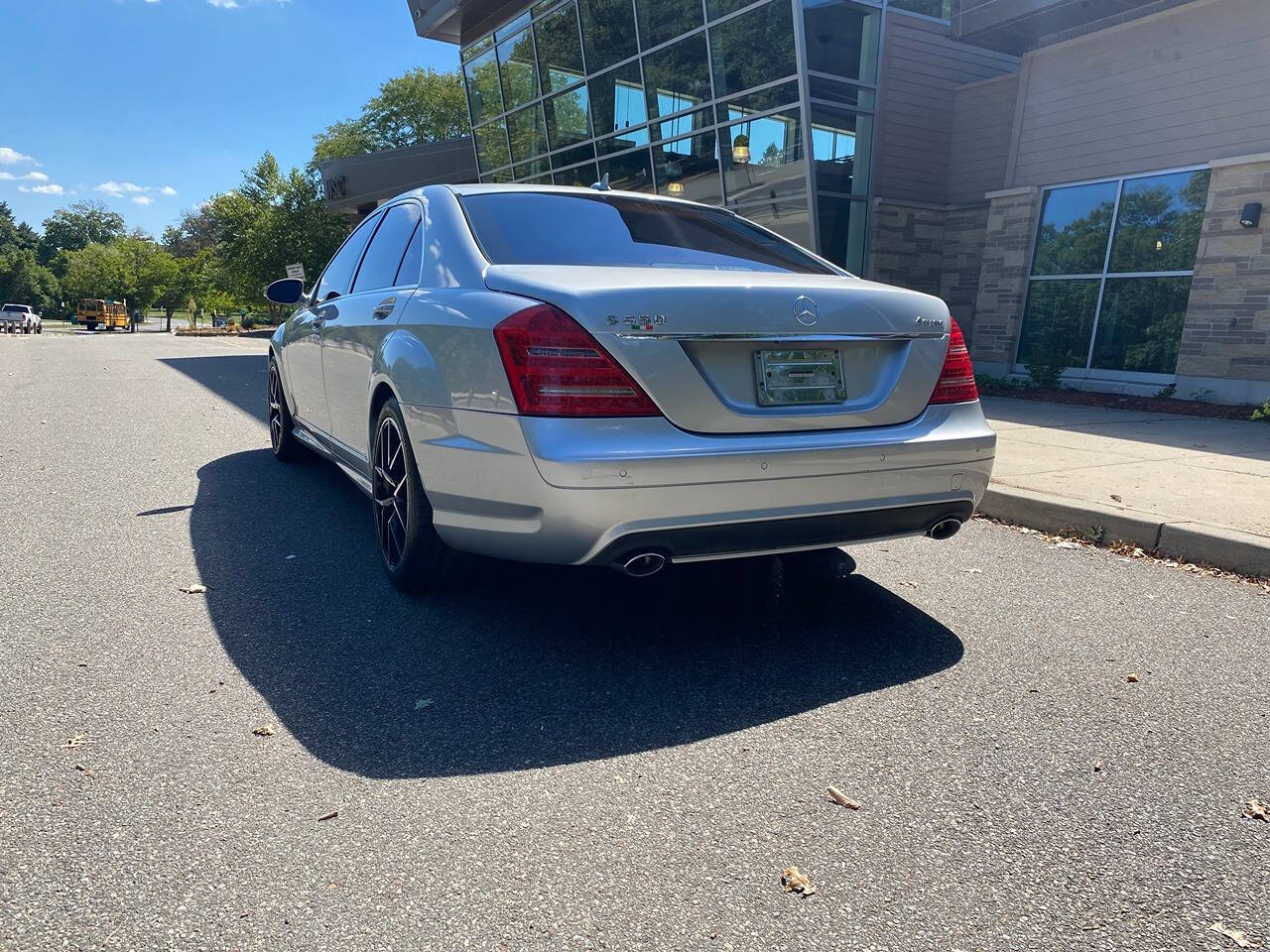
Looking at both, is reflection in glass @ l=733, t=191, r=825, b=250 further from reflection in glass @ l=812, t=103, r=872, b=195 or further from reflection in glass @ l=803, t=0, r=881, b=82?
reflection in glass @ l=803, t=0, r=881, b=82

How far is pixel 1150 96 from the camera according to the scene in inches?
488

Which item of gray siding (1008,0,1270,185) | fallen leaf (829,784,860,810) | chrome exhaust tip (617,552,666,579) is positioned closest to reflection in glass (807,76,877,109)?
gray siding (1008,0,1270,185)

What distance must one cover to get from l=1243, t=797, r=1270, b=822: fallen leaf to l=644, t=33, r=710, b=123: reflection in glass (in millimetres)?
15755

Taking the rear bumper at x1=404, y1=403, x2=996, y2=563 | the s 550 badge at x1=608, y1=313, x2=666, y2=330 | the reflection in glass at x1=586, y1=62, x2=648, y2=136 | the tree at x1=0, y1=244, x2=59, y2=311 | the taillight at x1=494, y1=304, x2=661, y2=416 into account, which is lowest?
the tree at x1=0, y1=244, x2=59, y2=311

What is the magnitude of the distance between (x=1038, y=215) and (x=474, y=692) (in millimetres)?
13965

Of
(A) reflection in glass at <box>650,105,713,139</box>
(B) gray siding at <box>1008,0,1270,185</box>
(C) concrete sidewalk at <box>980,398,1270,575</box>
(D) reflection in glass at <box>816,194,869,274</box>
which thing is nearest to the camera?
(C) concrete sidewalk at <box>980,398,1270,575</box>

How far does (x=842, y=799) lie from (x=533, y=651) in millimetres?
1307

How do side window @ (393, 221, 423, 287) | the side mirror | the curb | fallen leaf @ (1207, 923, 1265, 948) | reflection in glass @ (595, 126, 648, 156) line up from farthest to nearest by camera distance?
reflection in glass @ (595, 126, 648, 156) → the side mirror → the curb → side window @ (393, 221, 423, 287) → fallen leaf @ (1207, 923, 1265, 948)

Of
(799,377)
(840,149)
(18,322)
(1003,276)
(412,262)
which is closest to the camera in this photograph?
(799,377)

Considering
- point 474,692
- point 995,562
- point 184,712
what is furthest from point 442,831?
point 995,562

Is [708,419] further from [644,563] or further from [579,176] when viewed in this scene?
[579,176]

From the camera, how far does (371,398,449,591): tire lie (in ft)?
11.7

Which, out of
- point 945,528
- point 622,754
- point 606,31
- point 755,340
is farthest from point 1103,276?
point 622,754

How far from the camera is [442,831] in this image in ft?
7.19
